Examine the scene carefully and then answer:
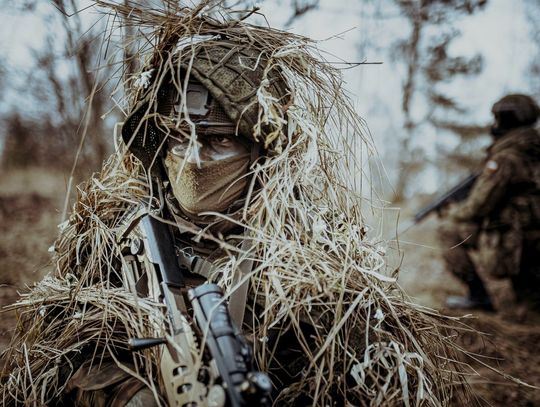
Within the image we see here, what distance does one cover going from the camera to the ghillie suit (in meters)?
1.70

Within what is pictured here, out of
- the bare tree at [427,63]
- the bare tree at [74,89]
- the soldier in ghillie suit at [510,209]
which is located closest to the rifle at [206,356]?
the bare tree at [74,89]

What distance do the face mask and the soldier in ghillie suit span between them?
12.5ft

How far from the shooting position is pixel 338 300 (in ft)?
5.63

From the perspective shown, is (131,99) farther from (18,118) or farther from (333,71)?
(18,118)

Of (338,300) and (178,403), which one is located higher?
(338,300)

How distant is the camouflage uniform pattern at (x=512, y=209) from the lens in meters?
5.09

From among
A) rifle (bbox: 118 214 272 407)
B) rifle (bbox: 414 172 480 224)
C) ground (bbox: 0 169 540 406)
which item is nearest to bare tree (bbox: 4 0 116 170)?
ground (bbox: 0 169 540 406)

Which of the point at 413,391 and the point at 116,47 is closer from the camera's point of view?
the point at 413,391

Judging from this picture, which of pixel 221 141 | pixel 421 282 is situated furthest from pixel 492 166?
pixel 221 141

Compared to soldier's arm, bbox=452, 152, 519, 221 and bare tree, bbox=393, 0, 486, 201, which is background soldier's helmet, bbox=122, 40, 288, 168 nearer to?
soldier's arm, bbox=452, 152, 519, 221

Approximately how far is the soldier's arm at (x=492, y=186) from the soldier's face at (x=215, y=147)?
3.91 m

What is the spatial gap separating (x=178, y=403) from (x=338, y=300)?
65cm

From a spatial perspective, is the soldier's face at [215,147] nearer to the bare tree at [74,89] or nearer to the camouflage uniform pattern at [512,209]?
the bare tree at [74,89]

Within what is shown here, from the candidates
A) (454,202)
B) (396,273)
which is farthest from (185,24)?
Result: (454,202)
